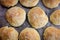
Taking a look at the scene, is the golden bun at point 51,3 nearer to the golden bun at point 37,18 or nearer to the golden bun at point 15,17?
the golden bun at point 37,18

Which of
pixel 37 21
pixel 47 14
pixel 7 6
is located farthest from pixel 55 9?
pixel 7 6

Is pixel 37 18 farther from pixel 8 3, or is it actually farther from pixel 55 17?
pixel 8 3

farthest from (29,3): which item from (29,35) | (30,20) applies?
(29,35)

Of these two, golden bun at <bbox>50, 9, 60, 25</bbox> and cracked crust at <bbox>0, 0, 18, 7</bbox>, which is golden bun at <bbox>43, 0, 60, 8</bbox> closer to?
golden bun at <bbox>50, 9, 60, 25</bbox>

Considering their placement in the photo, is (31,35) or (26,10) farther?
(26,10)

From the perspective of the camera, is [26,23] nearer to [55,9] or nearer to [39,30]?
[39,30]

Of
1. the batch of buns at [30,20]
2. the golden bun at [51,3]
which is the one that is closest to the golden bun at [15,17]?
the batch of buns at [30,20]

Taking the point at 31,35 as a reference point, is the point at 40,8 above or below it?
above
